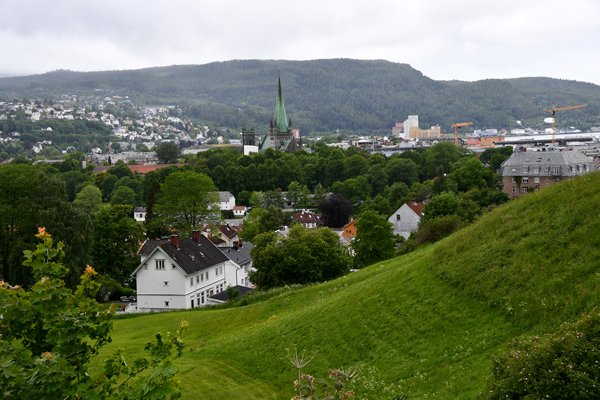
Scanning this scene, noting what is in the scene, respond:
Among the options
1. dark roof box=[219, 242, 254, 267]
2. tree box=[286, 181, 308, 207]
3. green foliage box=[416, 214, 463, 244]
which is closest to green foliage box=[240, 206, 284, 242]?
dark roof box=[219, 242, 254, 267]

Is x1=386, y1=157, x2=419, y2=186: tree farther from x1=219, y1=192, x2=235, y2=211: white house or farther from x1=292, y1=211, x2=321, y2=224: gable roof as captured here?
x1=292, y1=211, x2=321, y2=224: gable roof

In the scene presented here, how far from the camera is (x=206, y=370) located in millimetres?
21281

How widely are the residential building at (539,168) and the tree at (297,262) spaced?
1238 inches

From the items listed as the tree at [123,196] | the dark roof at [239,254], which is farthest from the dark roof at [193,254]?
the tree at [123,196]

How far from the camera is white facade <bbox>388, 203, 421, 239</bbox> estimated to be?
7075cm

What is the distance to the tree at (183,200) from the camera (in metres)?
67.0

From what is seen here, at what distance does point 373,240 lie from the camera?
50750mm

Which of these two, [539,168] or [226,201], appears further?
[226,201]

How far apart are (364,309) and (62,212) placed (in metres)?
27.7

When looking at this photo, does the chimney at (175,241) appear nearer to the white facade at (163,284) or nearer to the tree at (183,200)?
the white facade at (163,284)

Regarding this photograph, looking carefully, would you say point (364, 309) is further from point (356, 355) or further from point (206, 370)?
point (206, 370)

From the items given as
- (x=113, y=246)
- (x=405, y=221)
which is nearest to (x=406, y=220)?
(x=405, y=221)

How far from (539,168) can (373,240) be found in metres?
26.7

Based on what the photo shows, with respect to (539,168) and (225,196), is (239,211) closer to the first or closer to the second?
(225,196)
